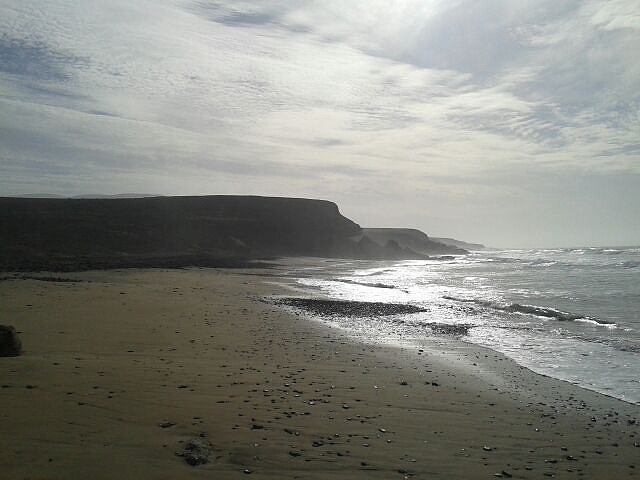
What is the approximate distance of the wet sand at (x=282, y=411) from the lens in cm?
504

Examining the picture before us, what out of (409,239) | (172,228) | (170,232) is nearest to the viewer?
(170,232)

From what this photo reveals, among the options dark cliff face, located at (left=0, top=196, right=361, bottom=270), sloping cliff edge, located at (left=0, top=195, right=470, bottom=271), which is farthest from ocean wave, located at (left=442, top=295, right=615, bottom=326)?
dark cliff face, located at (left=0, top=196, right=361, bottom=270)

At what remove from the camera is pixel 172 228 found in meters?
59.5

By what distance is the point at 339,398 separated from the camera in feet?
24.6

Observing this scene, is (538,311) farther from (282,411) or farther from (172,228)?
(172,228)

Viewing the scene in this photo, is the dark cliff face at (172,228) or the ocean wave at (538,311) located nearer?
the ocean wave at (538,311)

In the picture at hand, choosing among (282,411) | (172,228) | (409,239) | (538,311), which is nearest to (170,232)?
(172,228)

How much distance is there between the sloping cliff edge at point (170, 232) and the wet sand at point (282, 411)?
25.1 meters

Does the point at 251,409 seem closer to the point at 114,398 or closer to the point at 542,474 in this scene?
the point at 114,398

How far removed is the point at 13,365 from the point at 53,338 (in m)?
2.67

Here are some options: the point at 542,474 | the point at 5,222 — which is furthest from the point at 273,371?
the point at 5,222

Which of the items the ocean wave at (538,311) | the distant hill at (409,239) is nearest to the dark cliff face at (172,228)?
the distant hill at (409,239)

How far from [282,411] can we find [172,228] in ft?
185

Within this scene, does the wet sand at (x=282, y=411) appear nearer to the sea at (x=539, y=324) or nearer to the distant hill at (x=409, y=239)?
the sea at (x=539, y=324)
